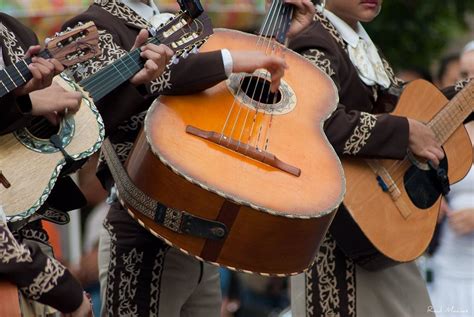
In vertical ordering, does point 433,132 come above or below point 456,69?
above

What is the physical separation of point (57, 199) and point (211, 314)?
97cm

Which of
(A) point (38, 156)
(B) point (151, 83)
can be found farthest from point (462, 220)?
(A) point (38, 156)

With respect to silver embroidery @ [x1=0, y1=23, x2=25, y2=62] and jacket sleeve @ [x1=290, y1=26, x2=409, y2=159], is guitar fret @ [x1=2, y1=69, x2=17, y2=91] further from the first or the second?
jacket sleeve @ [x1=290, y1=26, x2=409, y2=159]

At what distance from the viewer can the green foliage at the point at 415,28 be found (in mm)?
11125

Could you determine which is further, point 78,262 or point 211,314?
point 78,262

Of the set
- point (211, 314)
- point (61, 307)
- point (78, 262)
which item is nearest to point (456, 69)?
point (78, 262)

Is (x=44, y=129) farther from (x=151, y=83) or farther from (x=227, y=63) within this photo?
(x=227, y=63)

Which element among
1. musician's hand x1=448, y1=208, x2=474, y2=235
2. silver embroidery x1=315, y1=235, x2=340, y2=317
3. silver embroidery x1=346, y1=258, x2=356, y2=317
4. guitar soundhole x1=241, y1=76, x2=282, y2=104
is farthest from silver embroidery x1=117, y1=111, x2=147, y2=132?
musician's hand x1=448, y1=208, x2=474, y2=235

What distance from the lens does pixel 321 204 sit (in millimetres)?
4422

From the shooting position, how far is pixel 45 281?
3.93 metres

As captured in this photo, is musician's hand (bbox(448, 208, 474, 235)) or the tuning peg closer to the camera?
the tuning peg

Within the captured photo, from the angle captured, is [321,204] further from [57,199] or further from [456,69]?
[456,69]

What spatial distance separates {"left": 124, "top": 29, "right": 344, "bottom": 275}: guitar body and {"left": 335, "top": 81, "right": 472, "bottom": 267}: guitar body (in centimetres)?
45

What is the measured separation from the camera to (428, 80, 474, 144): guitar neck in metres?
5.35
